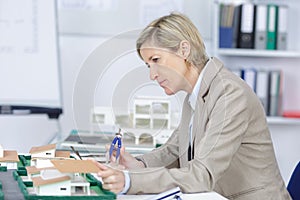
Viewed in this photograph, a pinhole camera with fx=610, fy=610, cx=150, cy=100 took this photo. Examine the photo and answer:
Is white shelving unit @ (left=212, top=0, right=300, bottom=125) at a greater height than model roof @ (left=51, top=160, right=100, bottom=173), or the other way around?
white shelving unit @ (left=212, top=0, right=300, bottom=125)

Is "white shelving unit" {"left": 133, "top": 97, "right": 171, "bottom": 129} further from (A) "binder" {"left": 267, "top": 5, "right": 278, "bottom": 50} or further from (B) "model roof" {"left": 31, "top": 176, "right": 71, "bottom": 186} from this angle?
(A) "binder" {"left": 267, "top": 5, "right": 278, "bottom": 50}

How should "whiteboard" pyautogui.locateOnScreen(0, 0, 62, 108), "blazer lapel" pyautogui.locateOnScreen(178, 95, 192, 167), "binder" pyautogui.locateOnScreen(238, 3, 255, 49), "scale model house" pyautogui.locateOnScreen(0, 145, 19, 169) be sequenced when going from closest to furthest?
"scale model house" pyautogui.locateOnScreen(0, 145, 19, 169) → "blazer lapel" pyautogui.locateOnScreen(178, 95, 192, 167) → "whiteboard" pyautogui.locateOnScreen(0, 0, 62, 108) → "binder" pyautogui.locateOnScreen(238, 3, 255, 49)

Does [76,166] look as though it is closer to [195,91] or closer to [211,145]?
[211,145]

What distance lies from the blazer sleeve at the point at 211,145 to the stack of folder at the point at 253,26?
2.04 metres

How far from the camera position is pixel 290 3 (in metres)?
3.94

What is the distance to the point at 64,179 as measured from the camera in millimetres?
1389

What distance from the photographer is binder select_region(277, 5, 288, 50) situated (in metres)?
3.77

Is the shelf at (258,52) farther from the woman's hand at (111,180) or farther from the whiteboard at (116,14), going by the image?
the woman's hand at (111,180)

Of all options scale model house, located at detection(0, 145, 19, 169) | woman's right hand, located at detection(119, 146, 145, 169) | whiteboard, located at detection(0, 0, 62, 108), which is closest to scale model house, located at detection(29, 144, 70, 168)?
scale model house, located at detection(0, 145, 19, 169)

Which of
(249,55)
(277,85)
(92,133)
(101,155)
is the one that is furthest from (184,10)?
(101,155)

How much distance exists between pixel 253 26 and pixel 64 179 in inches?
102

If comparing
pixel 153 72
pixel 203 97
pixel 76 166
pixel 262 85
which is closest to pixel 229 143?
pixel 203 97

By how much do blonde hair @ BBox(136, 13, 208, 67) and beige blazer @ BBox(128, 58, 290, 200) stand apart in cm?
6

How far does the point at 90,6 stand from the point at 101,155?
6.53 ft
